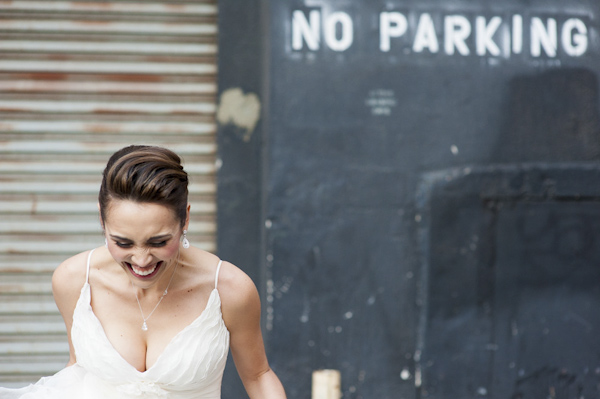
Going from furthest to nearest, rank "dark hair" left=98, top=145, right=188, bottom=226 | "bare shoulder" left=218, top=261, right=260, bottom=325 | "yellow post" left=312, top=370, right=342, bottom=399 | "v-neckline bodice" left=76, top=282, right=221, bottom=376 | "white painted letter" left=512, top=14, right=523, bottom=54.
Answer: "white painted letter" left=512, top=14, right=523, bottom=54, "yellow post" left=312, top=370, right=342, bottom=399, "bare shoulder" left=218, top=261, right=260, bottom=325, "v-neckline bodice" left=76, top=282, right=221, bottom=376, "dark hair" left=98, top=145, right=188, bottom=226

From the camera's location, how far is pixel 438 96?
4.12 meters

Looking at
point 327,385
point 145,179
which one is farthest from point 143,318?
point 327,385

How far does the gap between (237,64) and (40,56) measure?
4.45 feet

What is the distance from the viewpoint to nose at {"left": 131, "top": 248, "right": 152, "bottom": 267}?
84.5 inches

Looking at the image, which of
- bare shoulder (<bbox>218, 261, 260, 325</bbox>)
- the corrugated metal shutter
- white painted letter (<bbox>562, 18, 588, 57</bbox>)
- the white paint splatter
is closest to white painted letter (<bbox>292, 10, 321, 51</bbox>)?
the white paint splatter

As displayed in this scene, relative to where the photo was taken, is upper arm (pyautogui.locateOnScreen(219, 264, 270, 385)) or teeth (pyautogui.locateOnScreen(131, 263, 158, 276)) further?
upper arm (pyautogui.locateOnScreen(219, 264, 270, 385))

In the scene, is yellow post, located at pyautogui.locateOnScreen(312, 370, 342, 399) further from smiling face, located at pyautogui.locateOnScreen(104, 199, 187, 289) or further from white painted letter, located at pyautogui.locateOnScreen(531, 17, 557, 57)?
white painted letter, located at pyautogui.locateOnScreen(531, 17, 557, 57)

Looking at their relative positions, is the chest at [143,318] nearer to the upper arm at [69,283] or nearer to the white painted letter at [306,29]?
the upper arm at [69,283]

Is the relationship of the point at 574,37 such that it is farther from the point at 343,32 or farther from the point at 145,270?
the point at 145,270

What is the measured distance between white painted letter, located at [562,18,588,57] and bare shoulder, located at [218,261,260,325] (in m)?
2.89

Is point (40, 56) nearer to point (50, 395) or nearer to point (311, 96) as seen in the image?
point (311, 96)

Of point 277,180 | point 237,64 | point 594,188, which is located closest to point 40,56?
point 237,64

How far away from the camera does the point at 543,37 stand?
4184 mm

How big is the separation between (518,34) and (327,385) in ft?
8.37
